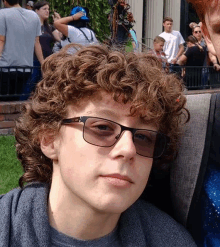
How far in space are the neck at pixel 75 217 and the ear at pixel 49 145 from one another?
0.33ft

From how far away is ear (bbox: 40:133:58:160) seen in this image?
198 centimetres

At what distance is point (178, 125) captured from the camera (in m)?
2.07

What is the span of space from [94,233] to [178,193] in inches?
14.7

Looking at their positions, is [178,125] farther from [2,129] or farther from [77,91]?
[2,129]

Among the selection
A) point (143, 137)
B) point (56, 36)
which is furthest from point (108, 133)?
point (56, 36)

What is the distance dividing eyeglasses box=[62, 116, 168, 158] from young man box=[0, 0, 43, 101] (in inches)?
190

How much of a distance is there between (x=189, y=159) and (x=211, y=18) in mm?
573

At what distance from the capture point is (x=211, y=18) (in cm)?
209

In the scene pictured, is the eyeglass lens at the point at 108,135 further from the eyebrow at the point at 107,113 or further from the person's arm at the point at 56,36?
the person's arm at the point at 56,36

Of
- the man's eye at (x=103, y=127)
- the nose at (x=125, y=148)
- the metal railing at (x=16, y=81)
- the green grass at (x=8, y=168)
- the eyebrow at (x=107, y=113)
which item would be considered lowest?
the green grass at (x=8, y=168)

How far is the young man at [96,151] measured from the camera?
1808 millimetres

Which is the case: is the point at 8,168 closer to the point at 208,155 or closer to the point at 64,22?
the point at 64,22

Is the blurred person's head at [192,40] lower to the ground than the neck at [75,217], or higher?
higher

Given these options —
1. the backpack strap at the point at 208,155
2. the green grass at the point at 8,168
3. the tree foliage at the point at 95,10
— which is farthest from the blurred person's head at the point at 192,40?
the backpack strap at the point at 208,155
